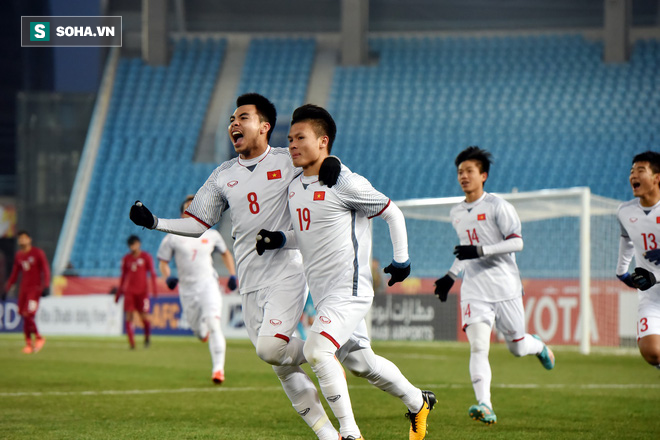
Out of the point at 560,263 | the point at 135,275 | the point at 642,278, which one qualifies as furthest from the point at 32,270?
the point at 642,278

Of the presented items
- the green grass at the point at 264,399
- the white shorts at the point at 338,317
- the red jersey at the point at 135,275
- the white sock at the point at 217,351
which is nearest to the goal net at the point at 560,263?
the green grass at the point at 264,399

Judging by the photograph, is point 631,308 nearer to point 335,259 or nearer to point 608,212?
point 608,212

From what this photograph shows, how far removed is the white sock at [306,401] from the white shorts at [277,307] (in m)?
0.29

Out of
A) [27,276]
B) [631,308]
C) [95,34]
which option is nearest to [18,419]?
[27,276]

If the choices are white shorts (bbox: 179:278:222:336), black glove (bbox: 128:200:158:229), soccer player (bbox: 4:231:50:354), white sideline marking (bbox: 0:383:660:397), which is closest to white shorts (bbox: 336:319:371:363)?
black glove (bbox: 128:200:158:229)

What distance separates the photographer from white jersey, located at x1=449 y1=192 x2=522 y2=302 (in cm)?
817


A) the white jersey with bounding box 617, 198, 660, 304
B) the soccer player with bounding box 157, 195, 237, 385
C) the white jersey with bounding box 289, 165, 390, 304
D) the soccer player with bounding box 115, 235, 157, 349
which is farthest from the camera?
the soccer player with bounding box 115, 235, 157, 349

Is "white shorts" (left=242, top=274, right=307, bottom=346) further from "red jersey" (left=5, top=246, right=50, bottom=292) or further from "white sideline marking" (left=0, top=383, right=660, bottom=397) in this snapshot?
"red jersey" (left=5, top=246, right=50, bottom=292)

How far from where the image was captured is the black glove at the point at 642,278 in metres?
7.04

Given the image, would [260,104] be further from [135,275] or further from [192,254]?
[135,275]

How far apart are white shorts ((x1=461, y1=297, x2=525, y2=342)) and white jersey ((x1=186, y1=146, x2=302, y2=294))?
253 cm

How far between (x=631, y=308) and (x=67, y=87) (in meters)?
22.4

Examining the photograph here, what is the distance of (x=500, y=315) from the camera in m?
8.32

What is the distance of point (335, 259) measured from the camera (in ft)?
18.8
